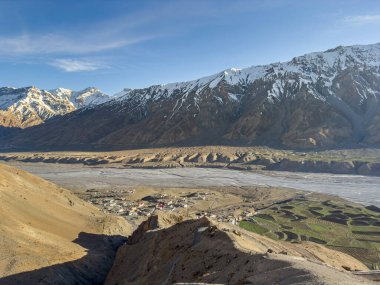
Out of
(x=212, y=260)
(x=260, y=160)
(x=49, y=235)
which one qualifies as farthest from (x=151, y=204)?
(x=260, y=160)

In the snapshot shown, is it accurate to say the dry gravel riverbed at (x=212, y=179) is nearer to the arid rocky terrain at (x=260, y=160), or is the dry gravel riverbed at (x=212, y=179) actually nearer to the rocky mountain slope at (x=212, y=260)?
the arid rocky terrain at (x=260, y=160)

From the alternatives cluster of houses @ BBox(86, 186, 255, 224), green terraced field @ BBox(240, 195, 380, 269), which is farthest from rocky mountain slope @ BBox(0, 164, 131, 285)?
green terraced field @ BBox(240, 195, 380, 269)

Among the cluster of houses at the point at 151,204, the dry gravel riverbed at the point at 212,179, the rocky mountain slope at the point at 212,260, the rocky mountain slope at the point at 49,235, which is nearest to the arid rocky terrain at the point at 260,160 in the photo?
the dry gravel riverbed at the point at 212,179

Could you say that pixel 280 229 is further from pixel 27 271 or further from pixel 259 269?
pixel 259 269

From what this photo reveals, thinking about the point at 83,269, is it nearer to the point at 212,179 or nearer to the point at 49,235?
the point at 49,235

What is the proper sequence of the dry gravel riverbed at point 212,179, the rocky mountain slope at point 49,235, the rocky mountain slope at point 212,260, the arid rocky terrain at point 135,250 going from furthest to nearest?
the dry gravel riverbed at point 212,179, the rocky mountain slope at point 49,235, the arid rocky terrain at point 135,250, the rocky mountain slope at point 212,260

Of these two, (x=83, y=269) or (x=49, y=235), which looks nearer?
(x=83, y=269)

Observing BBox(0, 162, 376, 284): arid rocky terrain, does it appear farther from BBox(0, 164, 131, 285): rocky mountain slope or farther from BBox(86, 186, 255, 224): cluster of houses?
BBox(86, 186, 255, 224): cluster of houses

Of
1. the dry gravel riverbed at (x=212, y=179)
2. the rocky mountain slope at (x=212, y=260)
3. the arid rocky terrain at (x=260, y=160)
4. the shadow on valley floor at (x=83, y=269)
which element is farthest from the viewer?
the arid rocky terrain at (x=260, y=160)
